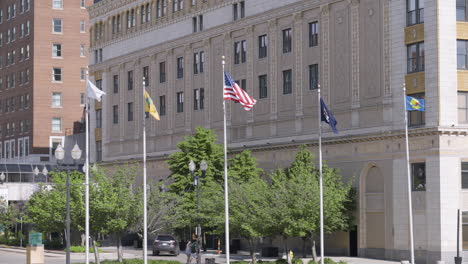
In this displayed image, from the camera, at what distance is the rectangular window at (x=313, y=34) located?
7188cm

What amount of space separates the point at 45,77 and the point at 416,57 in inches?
2987

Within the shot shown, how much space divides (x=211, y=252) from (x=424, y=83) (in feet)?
77.9

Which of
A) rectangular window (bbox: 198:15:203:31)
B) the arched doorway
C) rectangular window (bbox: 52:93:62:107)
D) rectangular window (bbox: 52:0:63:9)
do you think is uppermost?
rectangular window (bbox: 52:0:63:9)

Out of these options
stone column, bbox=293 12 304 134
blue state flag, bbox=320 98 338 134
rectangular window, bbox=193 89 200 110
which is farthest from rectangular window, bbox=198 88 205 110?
blue state flag, bbox=320 98 338 134

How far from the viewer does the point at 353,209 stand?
66625mm

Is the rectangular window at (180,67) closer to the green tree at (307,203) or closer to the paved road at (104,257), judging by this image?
the paved road at (104,257)

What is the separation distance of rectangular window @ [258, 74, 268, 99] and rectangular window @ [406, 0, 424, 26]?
1653 centimetres

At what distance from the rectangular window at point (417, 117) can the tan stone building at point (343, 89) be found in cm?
10

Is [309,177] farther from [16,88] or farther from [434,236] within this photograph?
[16,88]

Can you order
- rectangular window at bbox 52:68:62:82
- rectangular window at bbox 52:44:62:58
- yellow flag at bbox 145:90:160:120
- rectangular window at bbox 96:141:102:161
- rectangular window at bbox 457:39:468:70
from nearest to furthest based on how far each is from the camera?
1. yellow flag at bbox 145:90:160:120
2. rectangular window at bbox 457:39:468:70
3. rectangular window at bbox 96:141:102:161
4. rectangular window at bbox 52:68:62:82
5. rectangular window at bbox 52:44:62:58

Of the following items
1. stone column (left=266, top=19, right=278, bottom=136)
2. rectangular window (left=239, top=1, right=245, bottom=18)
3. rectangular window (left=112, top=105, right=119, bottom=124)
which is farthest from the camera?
rectangular window (left=112, top=105, right=119, bottom=124)

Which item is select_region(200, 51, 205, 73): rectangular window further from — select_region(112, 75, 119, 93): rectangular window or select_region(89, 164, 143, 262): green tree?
select_region(89, 164, 143, 262): green tree

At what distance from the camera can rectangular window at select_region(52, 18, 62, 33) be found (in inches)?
5172

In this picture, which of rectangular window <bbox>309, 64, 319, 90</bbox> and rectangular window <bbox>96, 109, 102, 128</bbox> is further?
rectangular window <bbox>96, 109, 102, 128</bbox>
